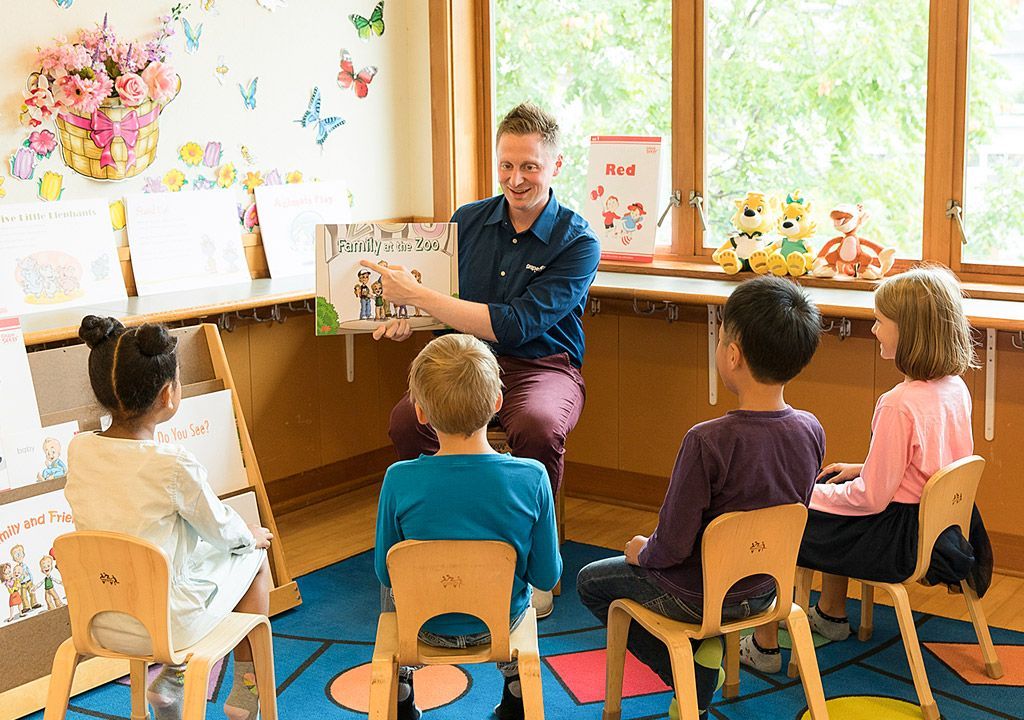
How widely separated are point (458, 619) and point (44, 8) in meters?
2.12

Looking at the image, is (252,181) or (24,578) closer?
(24,578)

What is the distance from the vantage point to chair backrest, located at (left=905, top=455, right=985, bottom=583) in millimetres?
2365

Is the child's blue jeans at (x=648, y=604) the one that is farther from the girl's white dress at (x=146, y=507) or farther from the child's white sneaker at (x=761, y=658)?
the girl's white dress at (x=146, y=507)

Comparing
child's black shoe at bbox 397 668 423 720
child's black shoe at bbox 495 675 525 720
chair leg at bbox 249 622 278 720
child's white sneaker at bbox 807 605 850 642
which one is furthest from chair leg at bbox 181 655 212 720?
child's white sneaker at bbox 807 605 850 642

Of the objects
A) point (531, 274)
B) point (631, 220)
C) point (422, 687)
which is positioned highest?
point (631, 220)

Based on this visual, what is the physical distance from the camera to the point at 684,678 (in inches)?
81.0

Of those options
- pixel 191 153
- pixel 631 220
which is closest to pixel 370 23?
pixel 191 153

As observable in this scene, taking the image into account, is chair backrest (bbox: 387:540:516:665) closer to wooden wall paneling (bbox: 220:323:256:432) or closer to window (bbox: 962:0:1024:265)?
wooden wall paneling (bbox: 220:323:256:432)

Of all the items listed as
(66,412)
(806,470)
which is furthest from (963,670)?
(66,412)

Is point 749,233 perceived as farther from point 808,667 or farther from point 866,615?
point 808,667

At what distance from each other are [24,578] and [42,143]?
121 centimetres

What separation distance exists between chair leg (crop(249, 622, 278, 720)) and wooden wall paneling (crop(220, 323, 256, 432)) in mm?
1519

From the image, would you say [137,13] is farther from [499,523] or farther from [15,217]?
[499,523]

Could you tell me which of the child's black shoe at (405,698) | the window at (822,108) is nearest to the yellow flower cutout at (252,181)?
the window at (822,108)
